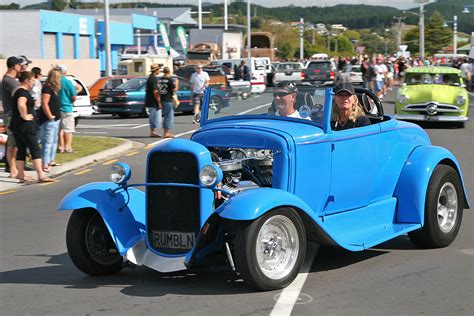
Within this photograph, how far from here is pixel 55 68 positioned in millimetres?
14766

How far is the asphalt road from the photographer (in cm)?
603

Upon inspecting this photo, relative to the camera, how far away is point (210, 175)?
6.48 m

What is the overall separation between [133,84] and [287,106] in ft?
70.9

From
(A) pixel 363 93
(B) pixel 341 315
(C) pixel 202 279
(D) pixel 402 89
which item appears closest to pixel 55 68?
(A) pixel 363 93

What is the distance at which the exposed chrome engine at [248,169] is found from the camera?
7020 millimetres

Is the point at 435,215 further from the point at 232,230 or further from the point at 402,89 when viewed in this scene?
the point at 402,89

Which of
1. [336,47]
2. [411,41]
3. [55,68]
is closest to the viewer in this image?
[55,68]

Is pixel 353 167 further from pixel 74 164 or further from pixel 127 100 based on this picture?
pixel 127 100

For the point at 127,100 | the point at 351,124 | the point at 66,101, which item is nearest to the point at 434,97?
the point at 66,101

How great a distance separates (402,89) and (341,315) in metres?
18.2

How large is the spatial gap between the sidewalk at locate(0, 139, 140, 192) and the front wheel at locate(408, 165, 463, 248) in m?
7.80

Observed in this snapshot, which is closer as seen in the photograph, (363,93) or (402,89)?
(363,93)

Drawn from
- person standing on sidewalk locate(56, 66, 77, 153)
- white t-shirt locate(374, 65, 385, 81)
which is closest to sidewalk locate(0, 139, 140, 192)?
person standing on sidewalk locate(56, 66, 77, 153)

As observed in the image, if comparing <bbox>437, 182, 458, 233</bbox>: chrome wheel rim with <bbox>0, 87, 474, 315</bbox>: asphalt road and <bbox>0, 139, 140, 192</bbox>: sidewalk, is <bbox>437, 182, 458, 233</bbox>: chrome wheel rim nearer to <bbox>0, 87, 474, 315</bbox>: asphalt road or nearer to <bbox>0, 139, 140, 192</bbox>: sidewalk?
<bbox>0, 87, 474, 315</bbox>: asphalt road
